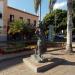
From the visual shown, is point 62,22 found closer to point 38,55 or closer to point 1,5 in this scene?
point 1,5

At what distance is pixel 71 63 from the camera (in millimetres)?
14609

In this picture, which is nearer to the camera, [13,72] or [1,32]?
[13,72]

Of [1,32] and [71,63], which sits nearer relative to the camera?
[71,63]

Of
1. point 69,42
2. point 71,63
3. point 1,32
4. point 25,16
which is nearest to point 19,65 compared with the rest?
point 71,63

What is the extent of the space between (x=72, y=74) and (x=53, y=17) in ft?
156

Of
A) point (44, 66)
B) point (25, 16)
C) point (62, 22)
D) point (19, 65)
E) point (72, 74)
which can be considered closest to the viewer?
point (72, 74)

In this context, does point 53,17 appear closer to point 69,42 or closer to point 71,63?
point 69,42

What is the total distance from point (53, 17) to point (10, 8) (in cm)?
1502

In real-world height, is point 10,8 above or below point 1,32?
above

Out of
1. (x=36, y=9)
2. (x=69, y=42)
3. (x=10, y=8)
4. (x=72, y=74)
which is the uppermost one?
(x=10, y=8)

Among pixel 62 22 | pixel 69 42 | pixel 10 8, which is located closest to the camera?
pixel 69 42

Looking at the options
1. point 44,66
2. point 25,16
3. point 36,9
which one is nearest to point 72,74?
point 44,66

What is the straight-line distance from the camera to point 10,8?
4622cm

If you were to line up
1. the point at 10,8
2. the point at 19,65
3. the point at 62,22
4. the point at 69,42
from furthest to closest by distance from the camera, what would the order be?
the point at 62,22
the point at 10,8
the point at 69,42
the point at 19,65
